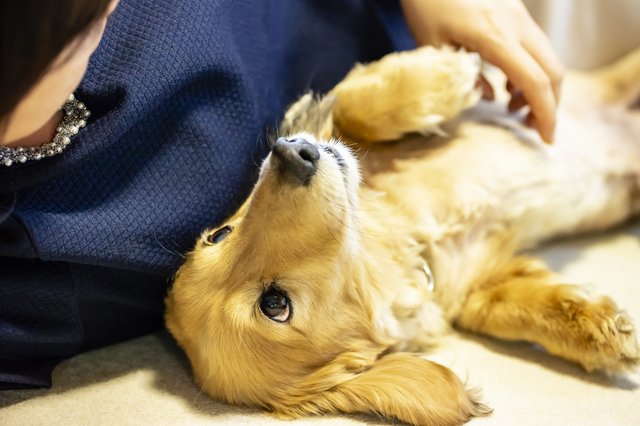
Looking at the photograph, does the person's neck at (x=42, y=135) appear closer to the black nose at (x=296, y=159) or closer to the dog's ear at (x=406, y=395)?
the black nose at (x=296, y=159)

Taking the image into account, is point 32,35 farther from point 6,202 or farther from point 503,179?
point 503,179

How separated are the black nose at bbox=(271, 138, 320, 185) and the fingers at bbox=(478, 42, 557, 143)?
767mm

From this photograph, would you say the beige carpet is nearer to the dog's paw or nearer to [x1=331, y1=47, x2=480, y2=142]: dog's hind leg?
the dog's paw

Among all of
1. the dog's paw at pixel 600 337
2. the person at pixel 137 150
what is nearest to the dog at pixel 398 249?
the dog's paw at pixel 600 337

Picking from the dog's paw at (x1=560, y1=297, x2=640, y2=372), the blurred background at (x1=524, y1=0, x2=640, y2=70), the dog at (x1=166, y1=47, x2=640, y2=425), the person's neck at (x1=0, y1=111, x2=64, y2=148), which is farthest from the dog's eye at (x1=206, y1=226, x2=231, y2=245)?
the blurred background at (x1=524, y1=0, x2=640, y2=70)

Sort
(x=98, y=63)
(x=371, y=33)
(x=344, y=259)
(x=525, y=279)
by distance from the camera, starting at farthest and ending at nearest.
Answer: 1. (x=371, y=33)
2. (x=525, y=279)
3. (x=344, y=259)
4. (x=98, y=63)

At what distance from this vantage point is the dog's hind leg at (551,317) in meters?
1.39

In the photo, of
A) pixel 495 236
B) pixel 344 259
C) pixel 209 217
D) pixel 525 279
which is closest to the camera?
pixel 344 259

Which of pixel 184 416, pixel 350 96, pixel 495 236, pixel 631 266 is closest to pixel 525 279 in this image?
pixel 495 236

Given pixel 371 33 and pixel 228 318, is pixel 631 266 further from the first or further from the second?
pixel 228 318

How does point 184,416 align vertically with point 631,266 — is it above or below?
above

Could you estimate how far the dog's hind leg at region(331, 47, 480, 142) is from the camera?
65.5 inches

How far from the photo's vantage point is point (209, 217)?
153 centimetres

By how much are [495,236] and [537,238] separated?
221 millimetres
